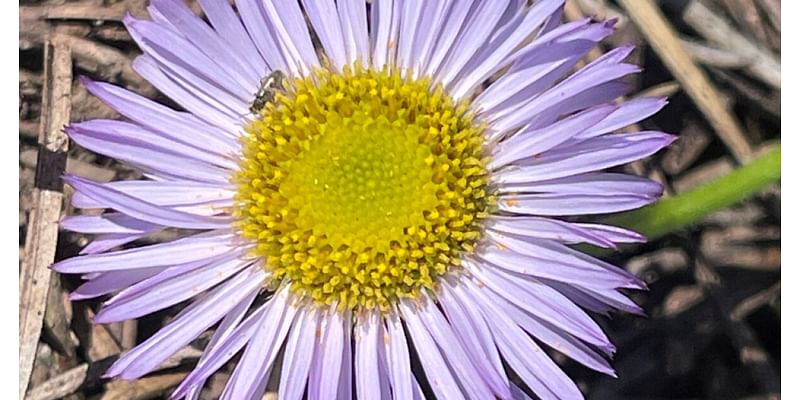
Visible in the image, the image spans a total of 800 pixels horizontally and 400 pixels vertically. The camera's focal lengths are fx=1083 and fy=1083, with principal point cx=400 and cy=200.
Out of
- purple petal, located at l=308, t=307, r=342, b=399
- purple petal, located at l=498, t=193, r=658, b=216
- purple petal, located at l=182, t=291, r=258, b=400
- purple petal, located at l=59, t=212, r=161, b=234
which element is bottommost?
purple petal, located at l=308, t=307, r=342, b=399

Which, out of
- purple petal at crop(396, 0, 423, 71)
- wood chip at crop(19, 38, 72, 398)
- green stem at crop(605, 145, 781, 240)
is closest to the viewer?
purple petal at crop(396, 0, 423, 71)

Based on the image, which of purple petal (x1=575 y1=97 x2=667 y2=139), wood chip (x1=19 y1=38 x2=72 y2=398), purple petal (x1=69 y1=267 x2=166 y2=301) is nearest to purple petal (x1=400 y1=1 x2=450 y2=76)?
purple petal (x1=575 y1=97 x2=667 y2=139)

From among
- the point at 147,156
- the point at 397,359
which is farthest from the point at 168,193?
the point at 397,359

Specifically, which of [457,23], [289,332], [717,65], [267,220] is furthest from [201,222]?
[717,65]

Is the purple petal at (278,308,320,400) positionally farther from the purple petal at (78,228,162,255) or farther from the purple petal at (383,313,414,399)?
the purple petal at (78,228,162,255)

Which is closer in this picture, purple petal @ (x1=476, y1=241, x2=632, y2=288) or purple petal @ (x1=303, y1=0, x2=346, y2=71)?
purple petal @ (x1=476, y1=241, x2=632, y2=288)

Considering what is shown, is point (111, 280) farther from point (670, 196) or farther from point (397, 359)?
point (670, 196)

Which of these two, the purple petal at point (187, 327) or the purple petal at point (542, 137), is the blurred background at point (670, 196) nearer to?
the purple petal at point (187, 327)
